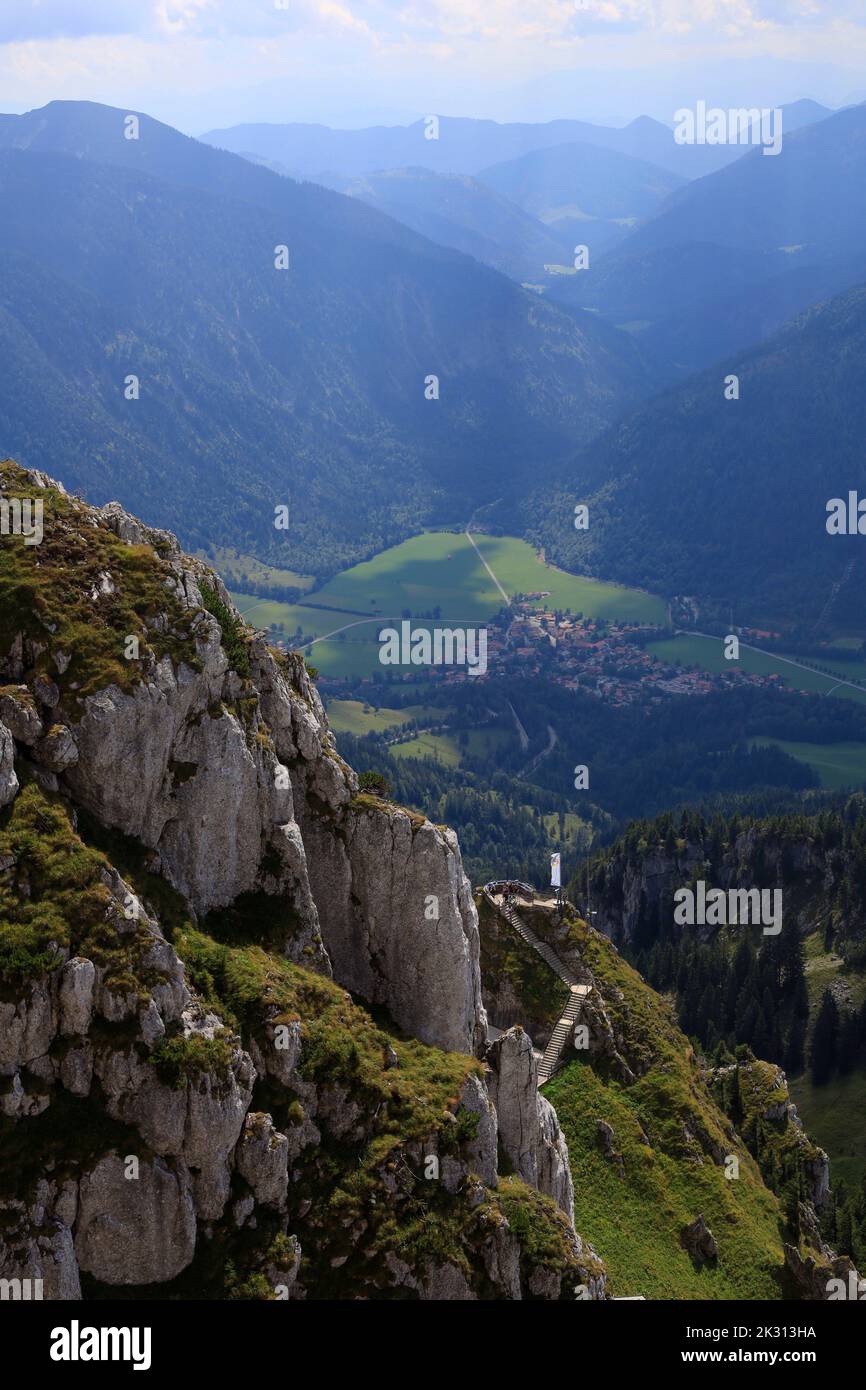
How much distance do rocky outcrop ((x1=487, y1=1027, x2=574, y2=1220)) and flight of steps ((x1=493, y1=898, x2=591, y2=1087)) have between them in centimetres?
2161

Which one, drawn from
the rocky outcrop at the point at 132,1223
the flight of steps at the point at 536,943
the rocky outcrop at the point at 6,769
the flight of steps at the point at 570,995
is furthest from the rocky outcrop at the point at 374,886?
the flight of steps at the point at 536,943

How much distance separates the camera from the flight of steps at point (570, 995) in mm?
95188

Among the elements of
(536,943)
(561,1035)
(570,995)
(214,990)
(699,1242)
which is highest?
(536,943)

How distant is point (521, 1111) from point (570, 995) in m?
31.3

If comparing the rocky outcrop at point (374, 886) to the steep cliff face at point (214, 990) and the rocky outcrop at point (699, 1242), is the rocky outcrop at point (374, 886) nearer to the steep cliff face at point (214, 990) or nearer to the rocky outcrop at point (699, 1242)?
the steep cliff face at point (214, 990)

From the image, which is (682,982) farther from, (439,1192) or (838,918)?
(439,1192)

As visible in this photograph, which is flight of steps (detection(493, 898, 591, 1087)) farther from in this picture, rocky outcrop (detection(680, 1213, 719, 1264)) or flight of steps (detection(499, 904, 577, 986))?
rocky outcrop (detection(680, 1213, 719, 1264))

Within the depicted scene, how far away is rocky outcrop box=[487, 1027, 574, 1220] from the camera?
228 feet

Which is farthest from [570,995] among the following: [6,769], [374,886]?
[6,769]

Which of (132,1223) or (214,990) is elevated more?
(214,990)

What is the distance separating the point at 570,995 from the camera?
10075 cm

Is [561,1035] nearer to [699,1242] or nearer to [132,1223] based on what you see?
[699,1242]

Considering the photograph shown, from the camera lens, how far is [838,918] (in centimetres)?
17988

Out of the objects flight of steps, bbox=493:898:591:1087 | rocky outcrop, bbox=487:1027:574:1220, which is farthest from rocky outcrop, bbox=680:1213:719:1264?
rocky outcrop, bbox=487:1027:574:1220
